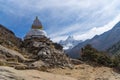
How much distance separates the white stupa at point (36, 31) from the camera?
5075 cm

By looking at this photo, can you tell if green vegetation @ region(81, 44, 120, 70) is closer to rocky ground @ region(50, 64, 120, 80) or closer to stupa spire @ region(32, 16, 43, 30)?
rocky ground @ region(50, 64, 120, 80)

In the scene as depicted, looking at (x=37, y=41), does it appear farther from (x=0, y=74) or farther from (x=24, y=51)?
(x=0, y=74)

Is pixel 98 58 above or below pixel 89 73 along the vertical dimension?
above

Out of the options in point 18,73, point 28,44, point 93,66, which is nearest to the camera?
point 18,73

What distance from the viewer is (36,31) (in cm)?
5212

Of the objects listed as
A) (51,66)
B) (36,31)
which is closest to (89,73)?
(51,66)

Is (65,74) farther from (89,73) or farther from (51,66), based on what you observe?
(89,73)

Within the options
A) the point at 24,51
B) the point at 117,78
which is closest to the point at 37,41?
the point at 24,51

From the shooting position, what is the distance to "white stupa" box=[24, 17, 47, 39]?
5075cm

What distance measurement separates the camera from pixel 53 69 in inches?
1276

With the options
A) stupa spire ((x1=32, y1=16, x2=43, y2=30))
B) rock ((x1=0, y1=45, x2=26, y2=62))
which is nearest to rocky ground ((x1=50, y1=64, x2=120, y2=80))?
rock ((x1=0, y1=45, x2=26, y2=62))

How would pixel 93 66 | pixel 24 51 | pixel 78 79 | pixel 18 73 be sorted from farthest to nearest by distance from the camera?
1. pixel 24 51
2. pixel 93 66
3. pixel 78 79
4. pixel 18 73

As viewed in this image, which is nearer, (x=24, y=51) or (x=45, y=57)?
(x=45, y=57)

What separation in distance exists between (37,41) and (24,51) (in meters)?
5.56
